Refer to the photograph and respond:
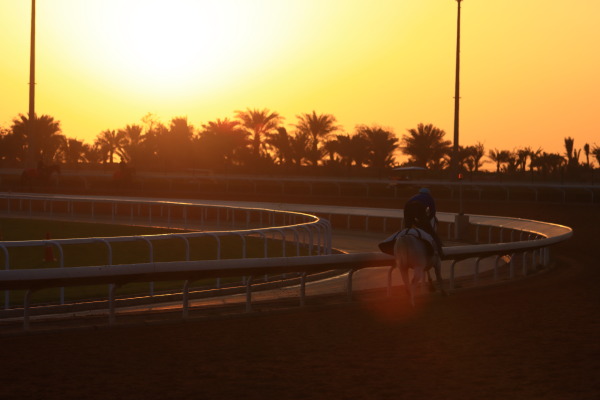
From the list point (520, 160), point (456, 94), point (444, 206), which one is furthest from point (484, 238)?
point (520, 160)

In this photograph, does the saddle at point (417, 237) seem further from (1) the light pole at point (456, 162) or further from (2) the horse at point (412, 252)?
(1) the light pole at point (456, 162)

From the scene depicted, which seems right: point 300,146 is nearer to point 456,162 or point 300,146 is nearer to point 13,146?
point 13,146

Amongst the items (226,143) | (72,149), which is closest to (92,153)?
(72,149)

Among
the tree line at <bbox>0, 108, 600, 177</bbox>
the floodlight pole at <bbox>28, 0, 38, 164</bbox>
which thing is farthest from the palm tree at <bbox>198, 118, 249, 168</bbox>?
the floodlight pole at <bbox>28, 0, 38, 164</bbox>

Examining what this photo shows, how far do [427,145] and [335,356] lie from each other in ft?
208

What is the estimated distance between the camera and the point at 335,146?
76875mm

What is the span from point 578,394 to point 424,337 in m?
2.68

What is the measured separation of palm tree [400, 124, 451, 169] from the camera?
70812 millimetres

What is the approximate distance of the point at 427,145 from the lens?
70938 mm

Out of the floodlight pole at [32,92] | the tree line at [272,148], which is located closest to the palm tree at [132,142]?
the tree line at [272,148]

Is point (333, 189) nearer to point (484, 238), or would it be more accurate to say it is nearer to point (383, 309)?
point (484, 238)

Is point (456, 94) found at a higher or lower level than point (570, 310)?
higher

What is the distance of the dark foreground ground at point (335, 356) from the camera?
681 centimetres

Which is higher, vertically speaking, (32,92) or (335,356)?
(32,92)
